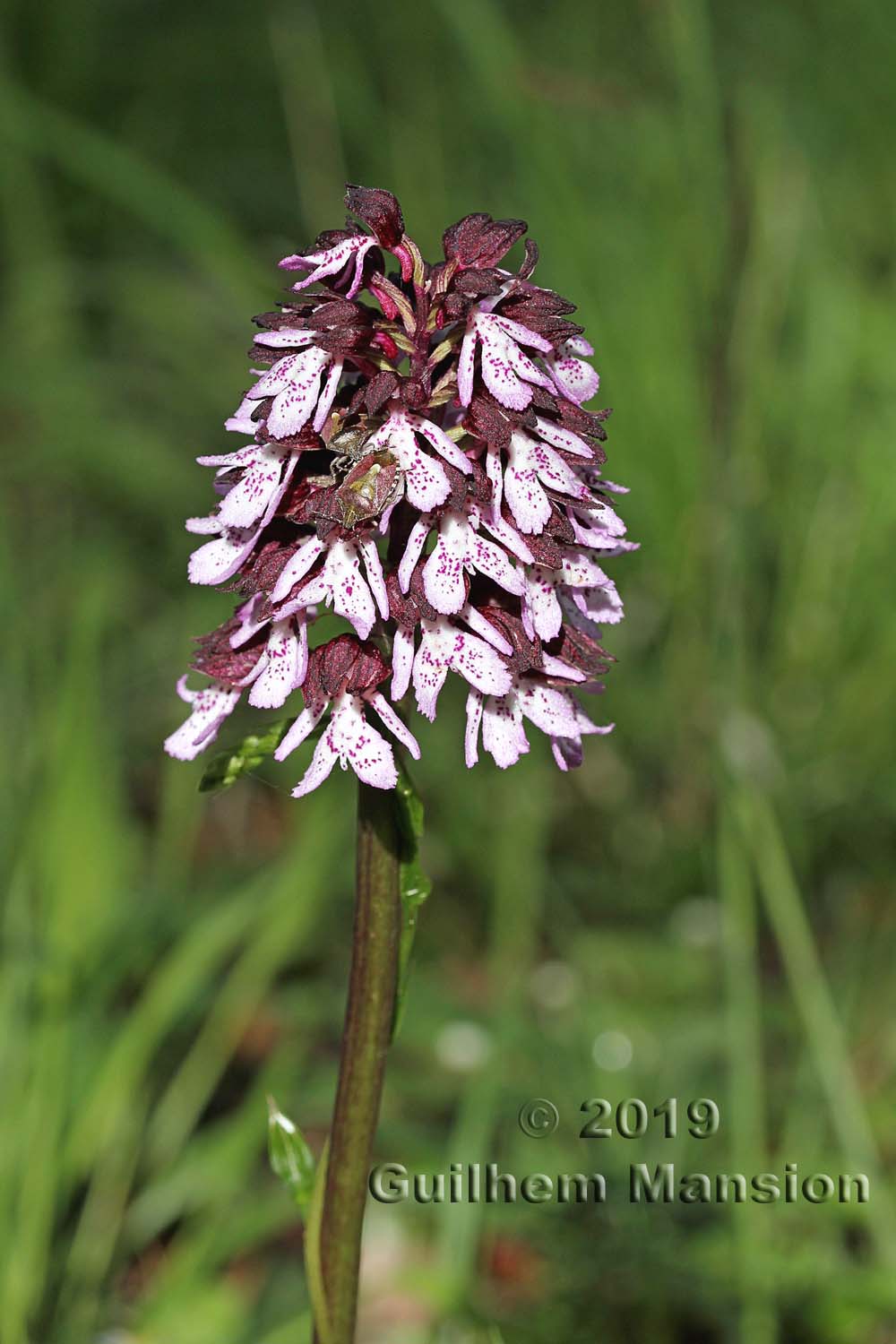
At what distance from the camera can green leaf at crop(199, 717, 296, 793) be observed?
4.31ft

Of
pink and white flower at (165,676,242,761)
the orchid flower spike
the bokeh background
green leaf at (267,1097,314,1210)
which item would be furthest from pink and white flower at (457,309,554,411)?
the bokeh background

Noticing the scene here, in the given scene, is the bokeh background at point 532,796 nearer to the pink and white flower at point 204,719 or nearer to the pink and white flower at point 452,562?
the pink and white flower at point 204,719

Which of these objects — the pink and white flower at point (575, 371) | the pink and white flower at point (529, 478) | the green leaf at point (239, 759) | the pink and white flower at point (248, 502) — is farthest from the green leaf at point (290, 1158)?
the pink and white flower at point (575, 371)

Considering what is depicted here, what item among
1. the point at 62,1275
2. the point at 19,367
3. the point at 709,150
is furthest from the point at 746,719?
the point at 19,367

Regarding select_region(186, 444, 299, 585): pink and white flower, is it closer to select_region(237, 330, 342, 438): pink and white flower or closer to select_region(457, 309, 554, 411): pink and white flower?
select_region(237, 330, 342, 438): pink and white flower

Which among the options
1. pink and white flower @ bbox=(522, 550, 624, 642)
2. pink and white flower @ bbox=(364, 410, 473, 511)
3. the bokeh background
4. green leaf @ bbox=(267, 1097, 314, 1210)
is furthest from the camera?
the bokeh background

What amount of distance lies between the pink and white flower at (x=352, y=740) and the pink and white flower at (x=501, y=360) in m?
0.29

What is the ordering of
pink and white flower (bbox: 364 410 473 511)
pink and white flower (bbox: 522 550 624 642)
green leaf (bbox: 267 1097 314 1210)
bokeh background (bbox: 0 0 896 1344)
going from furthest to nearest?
bokeh background (bbox: 0 0 896 1344) < green leaf (bbox: 267 1097 314 1210) < pink and white flower (bbox: 522 550 624 642) < pink and white flower (bbox: 364 410 473 511)

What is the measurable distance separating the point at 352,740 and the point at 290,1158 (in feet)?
1.62

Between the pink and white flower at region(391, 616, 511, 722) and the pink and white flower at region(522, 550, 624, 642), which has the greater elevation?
the pink and white flower at region(522, 550, 624, 642)

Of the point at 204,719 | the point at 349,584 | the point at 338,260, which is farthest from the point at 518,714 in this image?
the point at 338,260

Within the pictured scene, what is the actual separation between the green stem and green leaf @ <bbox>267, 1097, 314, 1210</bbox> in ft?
0.29

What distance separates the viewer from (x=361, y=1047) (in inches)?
50.8

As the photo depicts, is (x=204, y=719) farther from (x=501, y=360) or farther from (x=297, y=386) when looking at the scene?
(x=501, y=360)
